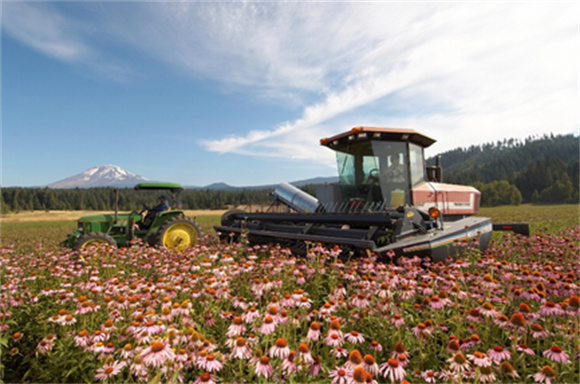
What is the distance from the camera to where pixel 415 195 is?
7277 millimetres

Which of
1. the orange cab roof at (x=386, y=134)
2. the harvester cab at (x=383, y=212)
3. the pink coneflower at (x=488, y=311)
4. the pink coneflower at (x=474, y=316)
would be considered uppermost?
the orange cab roof at (x=386, y=134)

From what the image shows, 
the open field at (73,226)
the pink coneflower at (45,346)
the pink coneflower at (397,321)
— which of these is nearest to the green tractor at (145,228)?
the open field at (73,226)

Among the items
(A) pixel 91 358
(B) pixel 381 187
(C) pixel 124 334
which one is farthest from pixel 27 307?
(B) pixel 381 187

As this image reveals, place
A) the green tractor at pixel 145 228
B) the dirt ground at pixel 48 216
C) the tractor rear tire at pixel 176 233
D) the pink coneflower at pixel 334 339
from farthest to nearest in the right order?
the dirt ground at pixel 48 216
the green tractor at pixel 145 228
the tractor rear tire at pixel 176 233
the pink coneflower at pixel 334 339

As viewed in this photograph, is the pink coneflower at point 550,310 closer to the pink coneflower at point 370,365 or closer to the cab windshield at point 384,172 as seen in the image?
the pink coneflower at point 370,365

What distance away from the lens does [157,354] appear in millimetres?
1989

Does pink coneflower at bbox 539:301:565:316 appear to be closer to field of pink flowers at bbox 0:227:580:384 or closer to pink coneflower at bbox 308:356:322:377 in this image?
field of pink flowers at bbox 0:227:580:384

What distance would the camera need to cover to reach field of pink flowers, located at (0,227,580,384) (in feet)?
7.08

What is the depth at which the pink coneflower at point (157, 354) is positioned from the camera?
195 cm

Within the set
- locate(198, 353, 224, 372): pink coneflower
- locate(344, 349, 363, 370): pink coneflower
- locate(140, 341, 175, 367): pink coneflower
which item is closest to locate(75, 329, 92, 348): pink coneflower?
locate(140, 341, 175, 367): pink coneflower

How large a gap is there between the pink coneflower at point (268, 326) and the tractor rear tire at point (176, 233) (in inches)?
283

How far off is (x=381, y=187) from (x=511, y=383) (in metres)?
5.43

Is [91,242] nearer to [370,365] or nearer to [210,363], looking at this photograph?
[210,363]

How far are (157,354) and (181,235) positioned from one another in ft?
27.2
